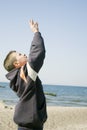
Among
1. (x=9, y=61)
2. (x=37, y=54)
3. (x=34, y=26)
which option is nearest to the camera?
(x=37, y=54)

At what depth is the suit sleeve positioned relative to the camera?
473 centimetres

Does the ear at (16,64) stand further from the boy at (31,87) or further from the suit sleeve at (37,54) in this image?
the suit sleeve at (37,54)

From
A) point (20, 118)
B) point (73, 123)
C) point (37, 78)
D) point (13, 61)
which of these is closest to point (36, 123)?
point (20, 118)

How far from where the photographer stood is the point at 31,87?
479 cm

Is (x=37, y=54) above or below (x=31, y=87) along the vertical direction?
above

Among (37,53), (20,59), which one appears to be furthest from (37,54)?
(20,59)

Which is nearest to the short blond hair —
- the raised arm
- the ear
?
the ear

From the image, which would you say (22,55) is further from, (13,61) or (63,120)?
(63,120)

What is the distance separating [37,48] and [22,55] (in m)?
0.31

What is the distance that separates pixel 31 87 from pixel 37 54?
436 mm

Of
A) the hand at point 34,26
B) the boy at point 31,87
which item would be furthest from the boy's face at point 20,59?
the hand at point 34,26

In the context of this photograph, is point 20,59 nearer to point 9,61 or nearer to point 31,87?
point 9,61

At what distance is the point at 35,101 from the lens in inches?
188

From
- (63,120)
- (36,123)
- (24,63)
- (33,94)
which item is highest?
(24,63)
